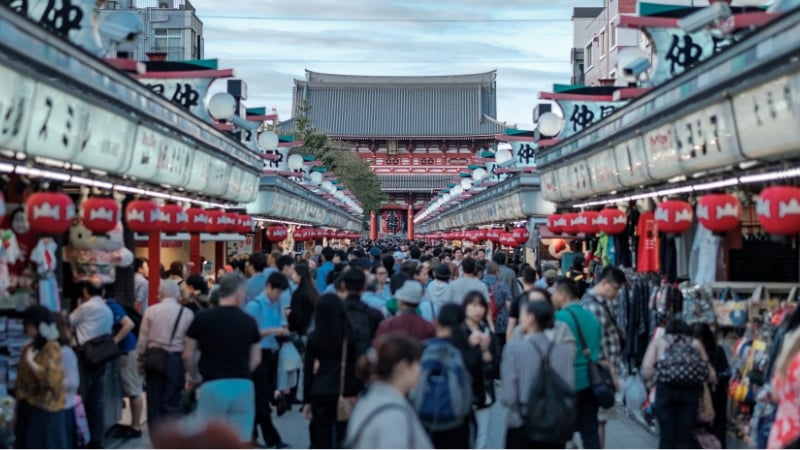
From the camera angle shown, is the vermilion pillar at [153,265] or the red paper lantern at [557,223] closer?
the vermilion pillar at [153,265]

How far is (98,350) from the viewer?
1117cm

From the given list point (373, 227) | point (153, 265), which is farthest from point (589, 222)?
point (373, 227)

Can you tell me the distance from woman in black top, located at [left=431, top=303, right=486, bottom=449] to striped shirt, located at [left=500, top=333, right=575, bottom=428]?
0.39 metres

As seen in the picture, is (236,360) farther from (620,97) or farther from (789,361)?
(620,97)

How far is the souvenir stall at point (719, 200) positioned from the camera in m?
9.45

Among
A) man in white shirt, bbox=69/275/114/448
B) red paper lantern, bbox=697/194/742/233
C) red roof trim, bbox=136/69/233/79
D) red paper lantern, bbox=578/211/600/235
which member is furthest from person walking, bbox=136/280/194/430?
red paper lantern, bbox=578/211/600/235

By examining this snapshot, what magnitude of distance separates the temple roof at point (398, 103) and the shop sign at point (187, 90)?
75632mm

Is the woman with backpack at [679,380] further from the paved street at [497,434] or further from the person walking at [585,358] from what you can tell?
the paved street at [497,434]

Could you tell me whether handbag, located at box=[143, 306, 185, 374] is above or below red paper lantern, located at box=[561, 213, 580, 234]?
below

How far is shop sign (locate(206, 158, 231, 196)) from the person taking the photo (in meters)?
18.6

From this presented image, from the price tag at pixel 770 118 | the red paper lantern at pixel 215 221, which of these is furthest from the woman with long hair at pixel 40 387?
the red paper lantern at pixel 215 221

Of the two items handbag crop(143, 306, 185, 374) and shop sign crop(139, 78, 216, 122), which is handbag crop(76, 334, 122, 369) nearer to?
handbag crop(143, 306, 185, 374)

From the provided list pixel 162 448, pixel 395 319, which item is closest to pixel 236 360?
pixel 395 319

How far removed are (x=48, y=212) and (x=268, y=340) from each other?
3375 millimetres
